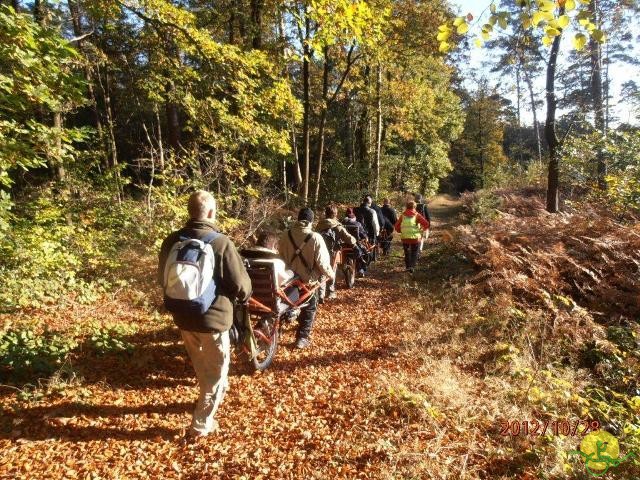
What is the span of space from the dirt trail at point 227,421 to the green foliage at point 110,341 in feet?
0.48

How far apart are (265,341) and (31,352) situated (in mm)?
2822

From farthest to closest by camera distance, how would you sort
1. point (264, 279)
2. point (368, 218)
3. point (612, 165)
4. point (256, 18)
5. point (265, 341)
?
point (256, 18), point (368, 218), point (612, 165), point (265, 341), point (264, 279)

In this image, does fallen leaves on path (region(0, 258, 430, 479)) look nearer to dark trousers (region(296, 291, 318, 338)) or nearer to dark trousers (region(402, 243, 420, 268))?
dark trousers (region(296, 291, 318, 338))

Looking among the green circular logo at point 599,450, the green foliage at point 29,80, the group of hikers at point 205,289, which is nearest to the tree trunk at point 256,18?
the green foliage at point 29,80

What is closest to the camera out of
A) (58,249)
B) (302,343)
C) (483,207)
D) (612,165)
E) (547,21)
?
(547,21)

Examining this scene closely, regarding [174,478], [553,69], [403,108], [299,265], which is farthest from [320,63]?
[174,478]

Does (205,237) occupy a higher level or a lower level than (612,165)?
lower

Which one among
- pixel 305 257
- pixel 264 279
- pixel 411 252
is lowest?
pixel 411 252

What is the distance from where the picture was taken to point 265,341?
5.23m

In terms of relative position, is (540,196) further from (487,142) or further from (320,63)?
(487,142)

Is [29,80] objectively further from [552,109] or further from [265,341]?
[552,109]

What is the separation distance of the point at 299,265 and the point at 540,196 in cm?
1804

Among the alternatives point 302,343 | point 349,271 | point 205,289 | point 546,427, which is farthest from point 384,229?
point 205,289

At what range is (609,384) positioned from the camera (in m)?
4.78
